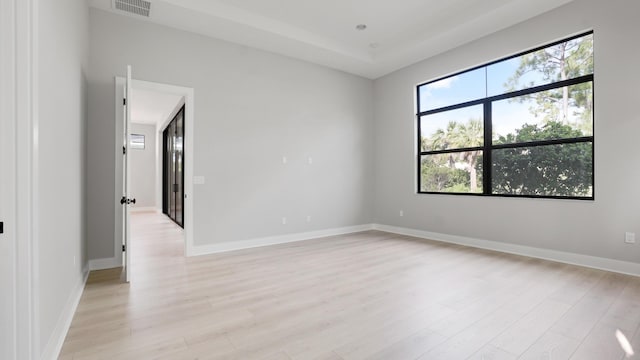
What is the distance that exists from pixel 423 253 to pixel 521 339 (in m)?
2.39

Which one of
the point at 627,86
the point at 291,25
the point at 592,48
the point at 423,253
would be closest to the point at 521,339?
the point at 423,253

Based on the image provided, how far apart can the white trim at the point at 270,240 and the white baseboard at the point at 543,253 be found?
4.11 ft

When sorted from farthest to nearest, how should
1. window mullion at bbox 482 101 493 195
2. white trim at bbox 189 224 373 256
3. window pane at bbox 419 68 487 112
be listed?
window pane at bbox 419 68 487 112
window mullion at bbox 482 101 493 195
white trim at bbox 189 224 373 256

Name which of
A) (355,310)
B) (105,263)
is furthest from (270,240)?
(355,310)

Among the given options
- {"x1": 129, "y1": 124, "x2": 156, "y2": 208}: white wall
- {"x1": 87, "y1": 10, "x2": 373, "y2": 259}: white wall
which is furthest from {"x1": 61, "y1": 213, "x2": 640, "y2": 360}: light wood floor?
{"x1": 129, "y1": 124, "x2": 156, "y2": 208}: white wall

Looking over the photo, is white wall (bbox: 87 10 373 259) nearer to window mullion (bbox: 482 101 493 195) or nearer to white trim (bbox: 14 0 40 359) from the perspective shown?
window mullion (bbox: 482 101 493 195)

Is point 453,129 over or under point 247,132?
over

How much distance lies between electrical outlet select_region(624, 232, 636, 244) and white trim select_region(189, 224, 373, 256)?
3959 millimetres

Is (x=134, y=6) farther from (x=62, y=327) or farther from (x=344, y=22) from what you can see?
(x=62, y=327)

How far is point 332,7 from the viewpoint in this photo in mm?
4133

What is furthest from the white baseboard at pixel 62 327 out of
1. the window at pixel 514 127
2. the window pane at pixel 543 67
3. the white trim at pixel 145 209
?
the white trim at pixel 145 209

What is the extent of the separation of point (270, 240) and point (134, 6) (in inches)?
147

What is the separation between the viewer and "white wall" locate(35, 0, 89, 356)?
1662 mm

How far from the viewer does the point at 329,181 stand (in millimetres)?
5891
